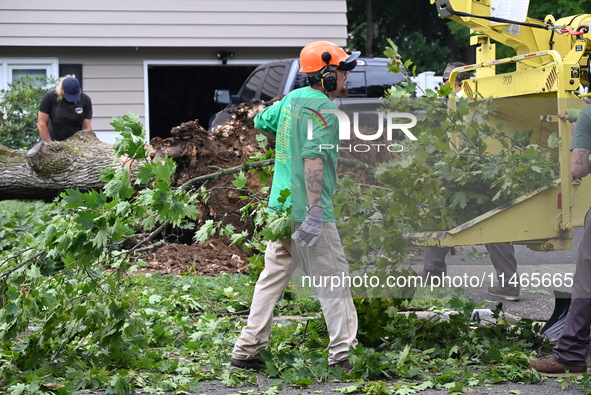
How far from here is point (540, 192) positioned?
6.13 meters

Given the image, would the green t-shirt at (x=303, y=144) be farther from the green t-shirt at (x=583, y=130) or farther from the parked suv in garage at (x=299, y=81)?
the parked suv in garage at (x=299, y=81)

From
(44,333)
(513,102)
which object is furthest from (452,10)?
(44,333)

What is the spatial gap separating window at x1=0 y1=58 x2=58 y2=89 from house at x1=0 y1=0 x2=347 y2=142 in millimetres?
17

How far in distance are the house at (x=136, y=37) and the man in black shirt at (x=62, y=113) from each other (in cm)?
378

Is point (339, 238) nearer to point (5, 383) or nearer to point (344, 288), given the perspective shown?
point (344, 288)

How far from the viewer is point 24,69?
16.1 metres

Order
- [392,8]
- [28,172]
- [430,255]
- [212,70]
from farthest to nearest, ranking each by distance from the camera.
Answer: [392,8] → [212,70] → [28,172] → [430,255]

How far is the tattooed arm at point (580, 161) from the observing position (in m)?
5.43

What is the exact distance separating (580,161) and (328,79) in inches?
61.3

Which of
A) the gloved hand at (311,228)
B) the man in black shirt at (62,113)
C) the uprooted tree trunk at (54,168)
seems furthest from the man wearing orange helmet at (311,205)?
the man in black shirt at (62,113)

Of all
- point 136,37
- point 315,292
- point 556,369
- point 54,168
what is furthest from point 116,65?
point 556,369

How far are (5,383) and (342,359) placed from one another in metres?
1.91

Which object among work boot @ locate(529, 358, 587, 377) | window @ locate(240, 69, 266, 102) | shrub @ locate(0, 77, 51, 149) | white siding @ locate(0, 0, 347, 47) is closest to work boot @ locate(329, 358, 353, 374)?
work boot @ locate(529, 358, 587, 377)

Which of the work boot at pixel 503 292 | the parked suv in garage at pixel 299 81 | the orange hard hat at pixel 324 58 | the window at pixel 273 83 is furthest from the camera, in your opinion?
the window at pixel 273 83
